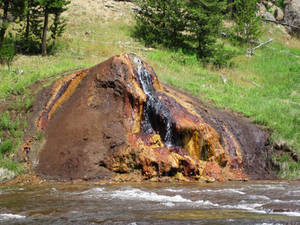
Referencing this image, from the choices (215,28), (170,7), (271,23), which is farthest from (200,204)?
(271,23)

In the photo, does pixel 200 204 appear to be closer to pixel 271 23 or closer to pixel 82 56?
pixel 82 56

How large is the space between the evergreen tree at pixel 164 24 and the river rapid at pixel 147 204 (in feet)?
62.6

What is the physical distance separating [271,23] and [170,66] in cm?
2375

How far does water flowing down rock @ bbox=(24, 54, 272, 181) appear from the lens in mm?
9160

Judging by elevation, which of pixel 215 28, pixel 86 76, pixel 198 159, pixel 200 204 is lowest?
pixel 198 159

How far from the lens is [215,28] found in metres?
25.0

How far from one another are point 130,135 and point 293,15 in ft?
121

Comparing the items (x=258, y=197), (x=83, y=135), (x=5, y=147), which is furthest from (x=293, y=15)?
(x=5, y=147)

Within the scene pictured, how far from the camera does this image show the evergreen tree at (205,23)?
80.0 ft

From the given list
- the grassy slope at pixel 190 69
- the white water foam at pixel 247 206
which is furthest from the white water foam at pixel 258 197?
the grassy slope at pixel 190 69

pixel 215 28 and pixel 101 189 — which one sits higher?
pixel 215 28

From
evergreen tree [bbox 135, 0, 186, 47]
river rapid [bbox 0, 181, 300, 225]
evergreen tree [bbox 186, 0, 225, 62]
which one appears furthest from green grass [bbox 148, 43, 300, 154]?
river rapid [bbox 0, 181, 300, 225]

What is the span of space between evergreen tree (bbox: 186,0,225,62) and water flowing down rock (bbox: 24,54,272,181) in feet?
45.2

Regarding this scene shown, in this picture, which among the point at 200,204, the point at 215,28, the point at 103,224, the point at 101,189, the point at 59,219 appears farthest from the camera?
the point at 215,28
